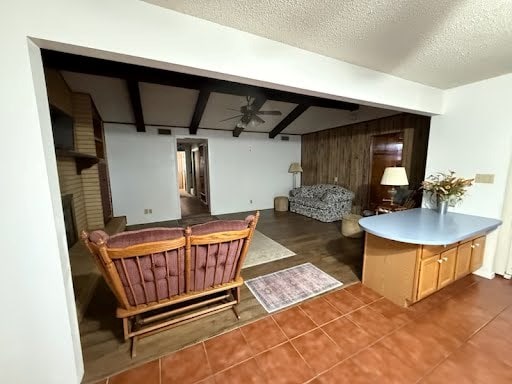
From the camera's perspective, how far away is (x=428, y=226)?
2.14 m

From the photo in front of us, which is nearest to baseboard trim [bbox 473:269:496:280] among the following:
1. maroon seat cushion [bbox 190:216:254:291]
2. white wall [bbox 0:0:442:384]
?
maroon seat cushion [bbox 190:216:254:291]

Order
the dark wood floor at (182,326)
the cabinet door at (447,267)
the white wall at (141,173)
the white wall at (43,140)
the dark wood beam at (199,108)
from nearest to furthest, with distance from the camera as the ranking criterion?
the white wall at (43,140) → the dark wood floor at (182,326) → the cabinet door at (447,267) → the dark wood beam at (199,108) → the white wall at (141,173)

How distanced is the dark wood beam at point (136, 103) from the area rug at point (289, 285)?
11.5 feet

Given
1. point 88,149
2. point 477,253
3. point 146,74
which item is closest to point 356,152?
point 477,253

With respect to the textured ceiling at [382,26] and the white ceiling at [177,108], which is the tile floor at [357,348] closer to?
the textured ceiling at [382,26]

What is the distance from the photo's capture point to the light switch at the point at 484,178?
8.16ft

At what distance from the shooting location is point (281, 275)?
105 inches

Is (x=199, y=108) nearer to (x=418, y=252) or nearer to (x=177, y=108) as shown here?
(x=177, y=108)

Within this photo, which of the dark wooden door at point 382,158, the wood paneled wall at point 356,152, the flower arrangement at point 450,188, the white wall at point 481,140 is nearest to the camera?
the white wall at point 481,140

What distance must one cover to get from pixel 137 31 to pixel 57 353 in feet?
6.69

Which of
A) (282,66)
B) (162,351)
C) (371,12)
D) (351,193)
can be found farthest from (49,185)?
(351,193)

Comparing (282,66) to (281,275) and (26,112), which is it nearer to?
(26,112)

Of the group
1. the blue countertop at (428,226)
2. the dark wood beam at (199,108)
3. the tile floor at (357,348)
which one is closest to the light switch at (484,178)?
the blue countertop at (428,226)

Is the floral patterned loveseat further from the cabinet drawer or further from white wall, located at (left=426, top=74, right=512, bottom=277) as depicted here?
the cabinet drawer
